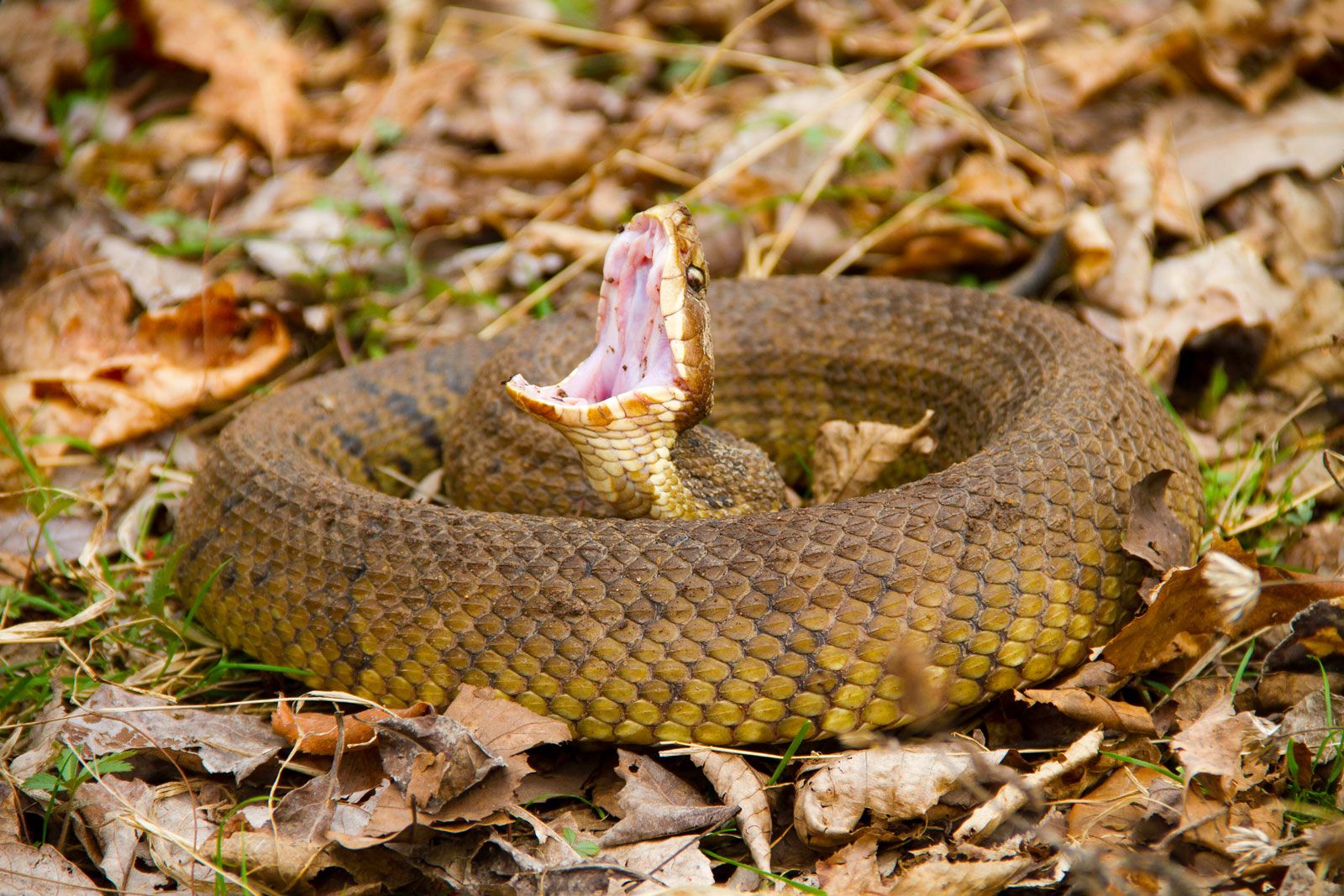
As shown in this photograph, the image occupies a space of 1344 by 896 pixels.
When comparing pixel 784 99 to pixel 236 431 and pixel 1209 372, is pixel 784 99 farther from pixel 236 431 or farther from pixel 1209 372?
pixel 236 431

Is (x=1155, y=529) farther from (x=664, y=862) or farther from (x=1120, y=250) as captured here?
(x=1120, y=250)

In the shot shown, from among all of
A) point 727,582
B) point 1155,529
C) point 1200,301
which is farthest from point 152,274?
point 1200,301

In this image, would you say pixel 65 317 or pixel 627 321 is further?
pixel 65 317

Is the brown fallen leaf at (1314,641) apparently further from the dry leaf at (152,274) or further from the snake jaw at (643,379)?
the dry leaf at (152,274)

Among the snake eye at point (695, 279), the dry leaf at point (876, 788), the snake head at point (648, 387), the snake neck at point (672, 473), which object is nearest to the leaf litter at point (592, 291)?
the dry leaf at point (876, 788)

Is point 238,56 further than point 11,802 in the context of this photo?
Yes

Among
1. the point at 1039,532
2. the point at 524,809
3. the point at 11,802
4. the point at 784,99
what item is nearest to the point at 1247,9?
the point at 784,99

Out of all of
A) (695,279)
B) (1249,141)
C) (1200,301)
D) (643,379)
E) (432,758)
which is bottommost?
(432,758)
